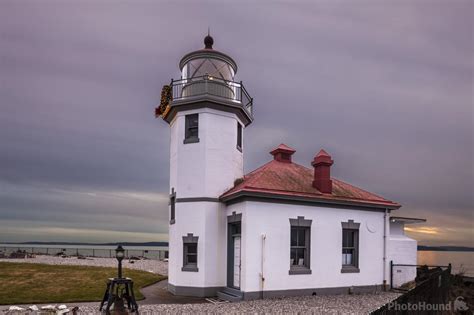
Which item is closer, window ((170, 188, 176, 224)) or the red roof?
the red roof

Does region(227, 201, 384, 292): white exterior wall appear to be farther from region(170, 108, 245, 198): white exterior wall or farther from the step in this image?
region(170, 108, 245, 198): white exterior wall

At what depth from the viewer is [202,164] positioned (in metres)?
16.3

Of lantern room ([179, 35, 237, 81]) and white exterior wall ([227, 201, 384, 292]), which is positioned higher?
lantern room ([179, 35, 237, 81])

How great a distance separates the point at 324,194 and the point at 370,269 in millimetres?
4116

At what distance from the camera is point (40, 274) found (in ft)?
72.1

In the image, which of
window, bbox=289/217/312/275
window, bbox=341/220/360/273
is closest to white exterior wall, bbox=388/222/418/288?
window, bbox=341/220/360/273

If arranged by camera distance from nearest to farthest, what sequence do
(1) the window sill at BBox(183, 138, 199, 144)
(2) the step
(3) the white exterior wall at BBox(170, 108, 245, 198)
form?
(2) the step, (3) the white exterior wall at BBox(170, 108, 245, 198), (1) the window sill at BBox(183, 138, 199, 144)

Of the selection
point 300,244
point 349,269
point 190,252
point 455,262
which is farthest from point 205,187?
point 455,262

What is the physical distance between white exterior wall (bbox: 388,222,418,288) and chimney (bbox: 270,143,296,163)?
6163 millimetres

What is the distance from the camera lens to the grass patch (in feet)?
48.8

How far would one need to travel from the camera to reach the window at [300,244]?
1562 cm

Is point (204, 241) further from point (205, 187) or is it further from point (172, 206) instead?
point (172, 206)

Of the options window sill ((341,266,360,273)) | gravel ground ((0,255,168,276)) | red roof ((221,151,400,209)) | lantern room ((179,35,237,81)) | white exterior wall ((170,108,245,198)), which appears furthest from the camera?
gravel ground ((0,255,168,276))

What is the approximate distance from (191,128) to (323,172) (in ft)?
19.7
